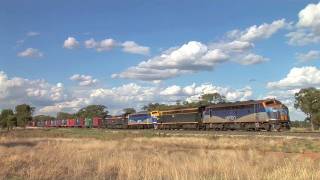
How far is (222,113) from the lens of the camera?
6338 cm

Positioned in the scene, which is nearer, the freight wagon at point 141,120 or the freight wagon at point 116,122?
the freight wagon at point 141,120

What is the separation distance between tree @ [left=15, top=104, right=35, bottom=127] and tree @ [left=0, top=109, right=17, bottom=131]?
1.80 metres

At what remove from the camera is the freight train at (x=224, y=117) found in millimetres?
54500

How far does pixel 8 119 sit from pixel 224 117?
287 ft

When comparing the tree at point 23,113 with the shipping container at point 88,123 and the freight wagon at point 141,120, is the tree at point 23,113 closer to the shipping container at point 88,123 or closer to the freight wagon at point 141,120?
the shipping container at point 88,123

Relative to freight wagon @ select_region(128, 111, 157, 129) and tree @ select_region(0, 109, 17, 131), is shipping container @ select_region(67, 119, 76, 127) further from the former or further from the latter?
freight wagon @ select_region(128, 111, 157, 129)

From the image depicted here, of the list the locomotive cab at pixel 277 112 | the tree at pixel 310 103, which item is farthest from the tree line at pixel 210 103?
the locomotive cab at pixel 277 112

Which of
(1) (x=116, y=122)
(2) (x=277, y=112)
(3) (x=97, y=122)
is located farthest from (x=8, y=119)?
(2) (x=277, y=112)

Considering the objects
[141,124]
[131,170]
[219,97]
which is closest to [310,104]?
[141,124]

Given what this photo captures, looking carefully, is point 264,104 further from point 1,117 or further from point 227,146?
point 1,117

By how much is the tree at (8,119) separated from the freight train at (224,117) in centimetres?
4693

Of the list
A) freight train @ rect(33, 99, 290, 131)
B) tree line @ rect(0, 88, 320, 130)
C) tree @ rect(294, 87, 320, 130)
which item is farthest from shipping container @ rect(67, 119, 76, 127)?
tree @ rect(294, 87, 320, 130)

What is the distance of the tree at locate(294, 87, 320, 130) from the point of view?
3829 inches

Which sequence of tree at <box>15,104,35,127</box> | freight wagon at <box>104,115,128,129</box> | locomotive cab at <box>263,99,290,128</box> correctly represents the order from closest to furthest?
locomotive cab at <box>263,99,290,128</box>
freight wagon at <box>104,115,128,129</box>
tree at <box>15,104,35,127</box>
